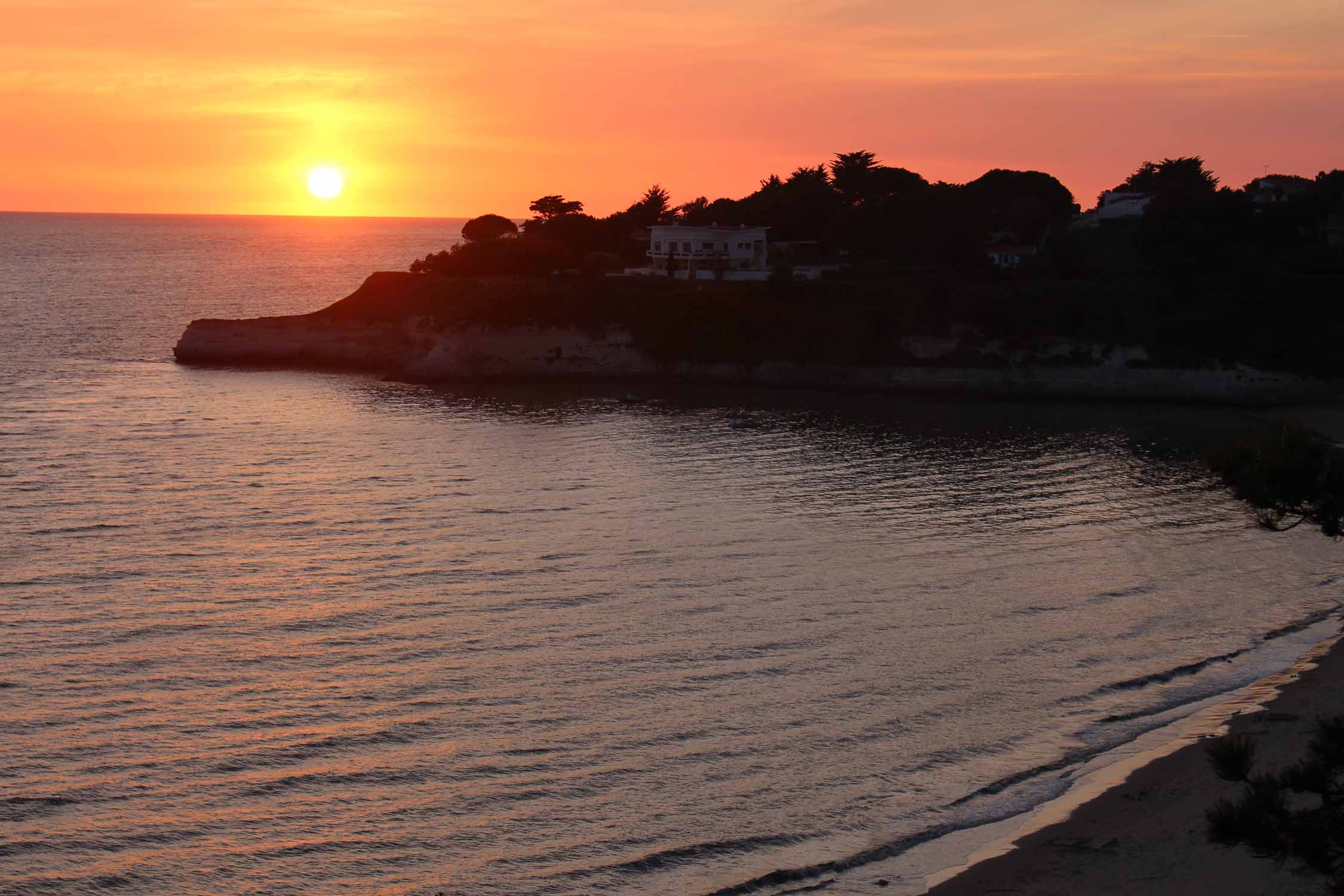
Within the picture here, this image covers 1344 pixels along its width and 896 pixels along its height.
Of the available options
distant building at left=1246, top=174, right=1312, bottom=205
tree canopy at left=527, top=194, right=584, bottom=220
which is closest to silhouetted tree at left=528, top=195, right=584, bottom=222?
tree canopy at left=527, top=194, right=584, bottom=220

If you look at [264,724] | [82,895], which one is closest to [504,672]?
[264,724]

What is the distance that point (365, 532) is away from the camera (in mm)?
36312

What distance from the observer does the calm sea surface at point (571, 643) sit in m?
18.3

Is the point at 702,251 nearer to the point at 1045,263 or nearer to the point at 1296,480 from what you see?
the point at 1045,263

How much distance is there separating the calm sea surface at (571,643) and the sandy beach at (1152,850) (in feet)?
4.23

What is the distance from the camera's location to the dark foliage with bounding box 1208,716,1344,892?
39.0 feet

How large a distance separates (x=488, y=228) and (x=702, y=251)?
2193 centimetres

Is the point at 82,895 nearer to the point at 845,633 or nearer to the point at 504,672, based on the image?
the point at 504,672

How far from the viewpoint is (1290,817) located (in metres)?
12.1

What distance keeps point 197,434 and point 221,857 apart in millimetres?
39478

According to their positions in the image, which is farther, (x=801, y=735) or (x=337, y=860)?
(x=801, y=735)

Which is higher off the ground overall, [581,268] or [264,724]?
[581,268]

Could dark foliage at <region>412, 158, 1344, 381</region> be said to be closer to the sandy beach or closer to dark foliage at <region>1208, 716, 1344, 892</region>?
the sandy beach

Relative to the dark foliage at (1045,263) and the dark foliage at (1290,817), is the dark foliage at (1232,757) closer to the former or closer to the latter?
the dark foliage at (1290,817)
